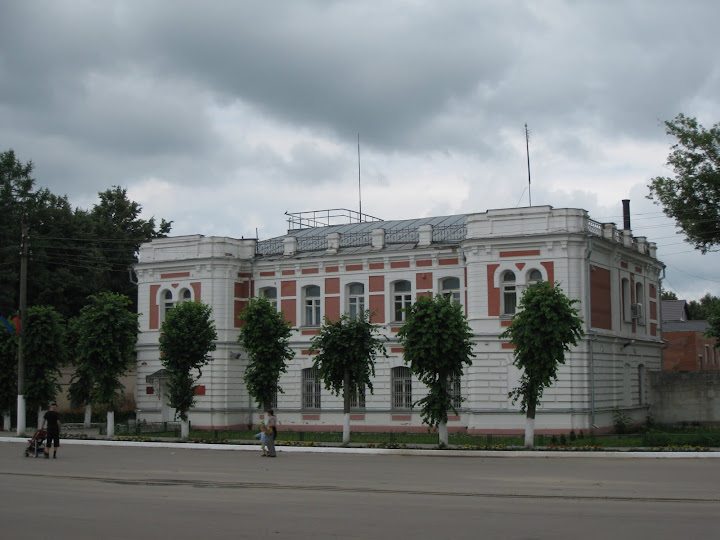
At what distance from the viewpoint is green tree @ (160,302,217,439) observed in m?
39.8

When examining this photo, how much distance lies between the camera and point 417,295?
43812 mm

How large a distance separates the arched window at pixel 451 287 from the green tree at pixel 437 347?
27.9ft

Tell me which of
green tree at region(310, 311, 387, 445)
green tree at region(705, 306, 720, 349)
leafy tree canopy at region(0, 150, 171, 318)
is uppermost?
leafy tree canopy at region(0, 150, 171, 318)

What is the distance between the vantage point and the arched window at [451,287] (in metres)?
43.5

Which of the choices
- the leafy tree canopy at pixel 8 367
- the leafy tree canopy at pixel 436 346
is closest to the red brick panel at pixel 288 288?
the leafy tree canopy at pixel 436 346

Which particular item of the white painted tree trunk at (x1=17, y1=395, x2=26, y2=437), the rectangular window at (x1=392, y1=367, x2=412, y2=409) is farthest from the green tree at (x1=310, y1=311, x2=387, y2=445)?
the white painted tree trunk at (x1=17, y1=395, x2=26, y2=437)

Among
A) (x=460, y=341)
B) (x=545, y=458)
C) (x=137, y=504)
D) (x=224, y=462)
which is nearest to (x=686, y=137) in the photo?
(x=460, y=341)

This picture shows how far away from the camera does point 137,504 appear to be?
17484mm

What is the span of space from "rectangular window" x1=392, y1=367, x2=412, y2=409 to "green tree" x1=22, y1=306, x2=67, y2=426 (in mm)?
15588

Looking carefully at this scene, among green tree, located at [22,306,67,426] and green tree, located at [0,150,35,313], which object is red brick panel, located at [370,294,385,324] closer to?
green tree, located at [22,306,67,426]

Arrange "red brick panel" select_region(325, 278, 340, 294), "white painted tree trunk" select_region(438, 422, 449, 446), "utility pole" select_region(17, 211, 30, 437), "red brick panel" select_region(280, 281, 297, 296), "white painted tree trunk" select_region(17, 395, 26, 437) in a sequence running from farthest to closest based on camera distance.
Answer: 1. "red brick panel" select_region(280, 281, 297, 296)
2. "red brick panel" select_region(325, 278, 340, 294)
3. "white painted tree trunk" select_region(17, 395, 26, 437)
4. "utility pole" select_region(17, 211, 30, 437)
5. "white painted tree trunk" select_region(438, 422, 449, 446)

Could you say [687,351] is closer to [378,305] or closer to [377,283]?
[378,305]

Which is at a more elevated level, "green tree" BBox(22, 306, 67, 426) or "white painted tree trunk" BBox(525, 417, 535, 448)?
"green tree" BBox(22, 306, 67, 426)

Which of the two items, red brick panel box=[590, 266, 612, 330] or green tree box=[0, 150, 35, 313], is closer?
red brick panel box=[590, 266, 612, 330]
